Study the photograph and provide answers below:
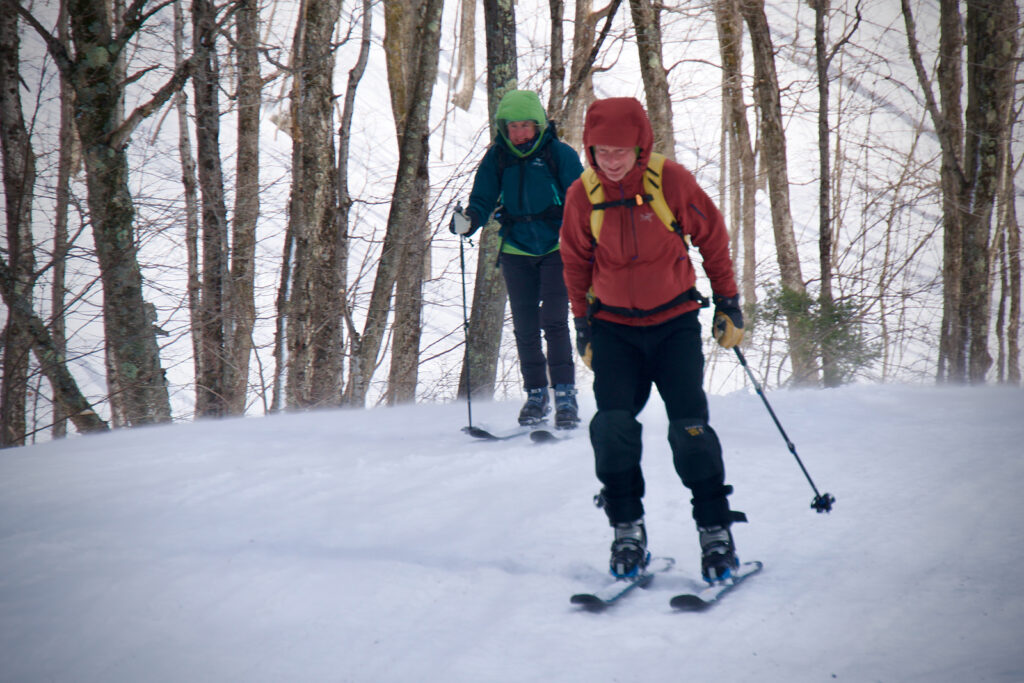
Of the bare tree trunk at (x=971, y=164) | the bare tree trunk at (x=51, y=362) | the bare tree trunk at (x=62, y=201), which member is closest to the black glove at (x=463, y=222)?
the bare tree trunk at (x=51, y=362)

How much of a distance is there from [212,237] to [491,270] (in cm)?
341

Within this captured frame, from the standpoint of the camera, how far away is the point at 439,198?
8859 millimetres

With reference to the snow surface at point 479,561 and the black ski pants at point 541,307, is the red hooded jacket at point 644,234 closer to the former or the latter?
the snow surface at point 479,561

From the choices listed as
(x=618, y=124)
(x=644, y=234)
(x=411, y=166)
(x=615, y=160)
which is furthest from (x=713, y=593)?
(x=411, y=166)

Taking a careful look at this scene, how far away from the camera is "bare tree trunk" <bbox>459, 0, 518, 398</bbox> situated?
278 inches

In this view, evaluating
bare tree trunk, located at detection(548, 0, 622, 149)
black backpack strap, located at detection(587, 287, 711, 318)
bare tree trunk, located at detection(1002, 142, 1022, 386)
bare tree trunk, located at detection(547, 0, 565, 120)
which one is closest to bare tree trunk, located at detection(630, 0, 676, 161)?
bare tree trunk, located at detection(548, 0, 622, 149)

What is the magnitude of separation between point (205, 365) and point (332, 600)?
22.3 feet

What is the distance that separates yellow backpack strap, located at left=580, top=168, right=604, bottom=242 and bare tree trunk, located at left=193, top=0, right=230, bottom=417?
20.0ft

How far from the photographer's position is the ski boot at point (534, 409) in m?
4.97

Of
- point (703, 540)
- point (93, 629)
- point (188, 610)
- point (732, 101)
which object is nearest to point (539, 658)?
point (703, 540)

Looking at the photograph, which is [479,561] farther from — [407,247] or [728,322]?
[407,247]

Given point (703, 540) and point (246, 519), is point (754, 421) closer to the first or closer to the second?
point (703, 540)

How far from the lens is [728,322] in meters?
2.85

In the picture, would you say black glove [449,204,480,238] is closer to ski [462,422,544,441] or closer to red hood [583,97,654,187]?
ski [462,422,544,441]
